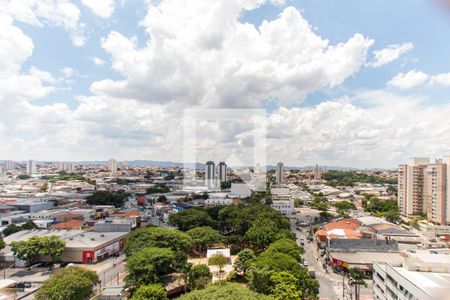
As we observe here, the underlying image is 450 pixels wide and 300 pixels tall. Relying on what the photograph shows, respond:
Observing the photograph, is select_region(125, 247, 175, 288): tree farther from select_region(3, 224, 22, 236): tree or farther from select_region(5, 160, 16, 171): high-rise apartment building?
select_region(5, 160, 16, 171): high-rise apartment building

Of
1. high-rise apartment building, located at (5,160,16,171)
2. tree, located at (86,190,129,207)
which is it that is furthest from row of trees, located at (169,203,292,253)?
high-rise apartment building, located at (5,160,16,171)

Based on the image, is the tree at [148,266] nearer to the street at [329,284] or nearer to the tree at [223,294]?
the tree at [223,294]

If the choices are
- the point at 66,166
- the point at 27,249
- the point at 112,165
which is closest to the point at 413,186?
the point at 27,249

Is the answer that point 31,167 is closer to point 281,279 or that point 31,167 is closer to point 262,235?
point 262,235

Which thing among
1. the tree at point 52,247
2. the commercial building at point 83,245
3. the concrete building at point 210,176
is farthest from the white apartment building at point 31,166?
the tree at point 52,247

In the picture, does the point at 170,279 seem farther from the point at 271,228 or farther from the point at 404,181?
the point at 404,181
